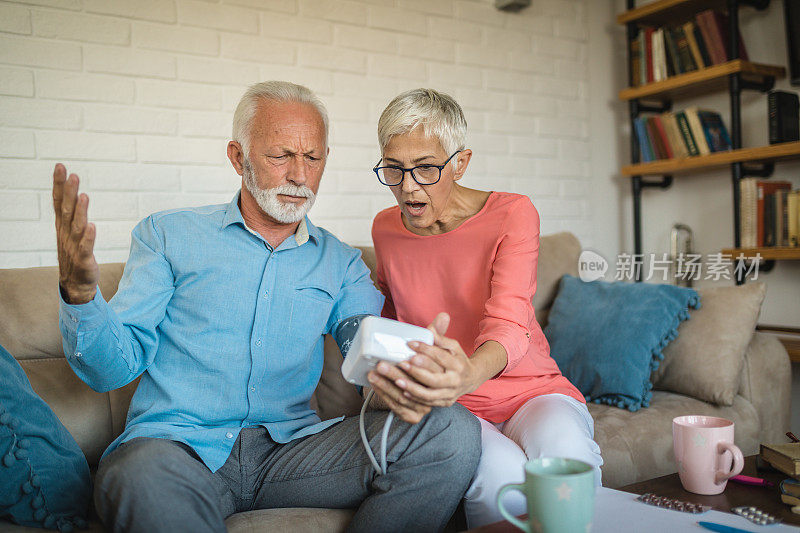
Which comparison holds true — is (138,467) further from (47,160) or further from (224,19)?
(224,19)

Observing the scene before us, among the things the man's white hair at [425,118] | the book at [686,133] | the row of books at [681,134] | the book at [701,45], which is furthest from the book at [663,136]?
the man's white hair at [425,118]

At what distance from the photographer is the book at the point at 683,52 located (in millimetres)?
3099

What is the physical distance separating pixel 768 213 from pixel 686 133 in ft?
1.78

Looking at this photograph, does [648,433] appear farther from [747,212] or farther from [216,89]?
[216,89]

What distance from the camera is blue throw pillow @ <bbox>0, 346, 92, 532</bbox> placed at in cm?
121

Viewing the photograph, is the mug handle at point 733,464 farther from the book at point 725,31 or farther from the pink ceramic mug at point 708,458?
the book at point 725,31

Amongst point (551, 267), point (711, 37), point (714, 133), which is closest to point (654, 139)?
point (714, 133)

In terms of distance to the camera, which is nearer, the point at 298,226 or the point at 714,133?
the point at 298,226

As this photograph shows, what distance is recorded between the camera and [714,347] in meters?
2.00

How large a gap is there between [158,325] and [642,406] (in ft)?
4.49

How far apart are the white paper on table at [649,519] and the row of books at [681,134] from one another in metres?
2.40

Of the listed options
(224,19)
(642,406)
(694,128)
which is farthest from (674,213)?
(224,19)

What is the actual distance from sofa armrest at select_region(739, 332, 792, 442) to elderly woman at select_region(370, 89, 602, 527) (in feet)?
2.41

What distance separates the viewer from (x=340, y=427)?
1416 mm
